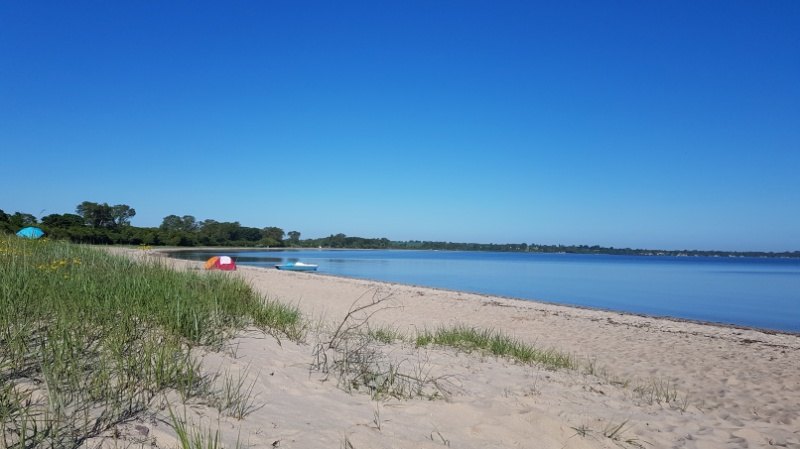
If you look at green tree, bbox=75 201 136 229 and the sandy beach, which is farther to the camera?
green tree, bbox=75 201 136 229

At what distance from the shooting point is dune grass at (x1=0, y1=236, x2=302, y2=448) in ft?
8.26

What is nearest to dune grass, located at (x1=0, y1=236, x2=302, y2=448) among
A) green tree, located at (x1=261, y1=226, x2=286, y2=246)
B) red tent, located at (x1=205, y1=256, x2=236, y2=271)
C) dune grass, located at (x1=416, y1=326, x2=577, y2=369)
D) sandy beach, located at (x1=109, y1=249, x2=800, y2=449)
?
sandy beach, located at (x1=109, y1=249, x2=800, y2=449)

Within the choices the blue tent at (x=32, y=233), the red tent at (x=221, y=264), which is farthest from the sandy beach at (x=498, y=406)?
the red tent at (x=221, y=264)

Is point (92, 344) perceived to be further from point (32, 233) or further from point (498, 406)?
point (32, 233)

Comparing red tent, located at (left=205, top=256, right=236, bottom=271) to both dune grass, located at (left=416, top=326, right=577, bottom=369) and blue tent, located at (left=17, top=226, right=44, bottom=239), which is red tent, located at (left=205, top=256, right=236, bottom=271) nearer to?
blue tent, located at (left=17, top=226, right=44, bottom=239)

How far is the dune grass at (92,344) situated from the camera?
8.26 feet

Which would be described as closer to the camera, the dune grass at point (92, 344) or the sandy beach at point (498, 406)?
the dune grass at point (92, 344)

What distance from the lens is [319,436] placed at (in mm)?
2947

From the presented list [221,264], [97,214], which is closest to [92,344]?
[221,264]

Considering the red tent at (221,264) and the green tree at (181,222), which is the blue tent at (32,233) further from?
the green tree at (181,222)

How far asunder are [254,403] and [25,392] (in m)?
1.35

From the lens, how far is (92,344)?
3.58 meters

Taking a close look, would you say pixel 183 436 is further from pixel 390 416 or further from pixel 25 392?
pixel 390 416

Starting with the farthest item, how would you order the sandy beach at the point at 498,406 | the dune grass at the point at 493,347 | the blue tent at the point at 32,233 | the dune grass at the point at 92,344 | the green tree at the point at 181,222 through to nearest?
1. the green tree at the point at 181,222
2. the blue tent at the point at 32,233
3. the dune grass at the point at 493,347
4. the sandy beach at the point at 498,406
5. the dune grass at the point at 92,344
